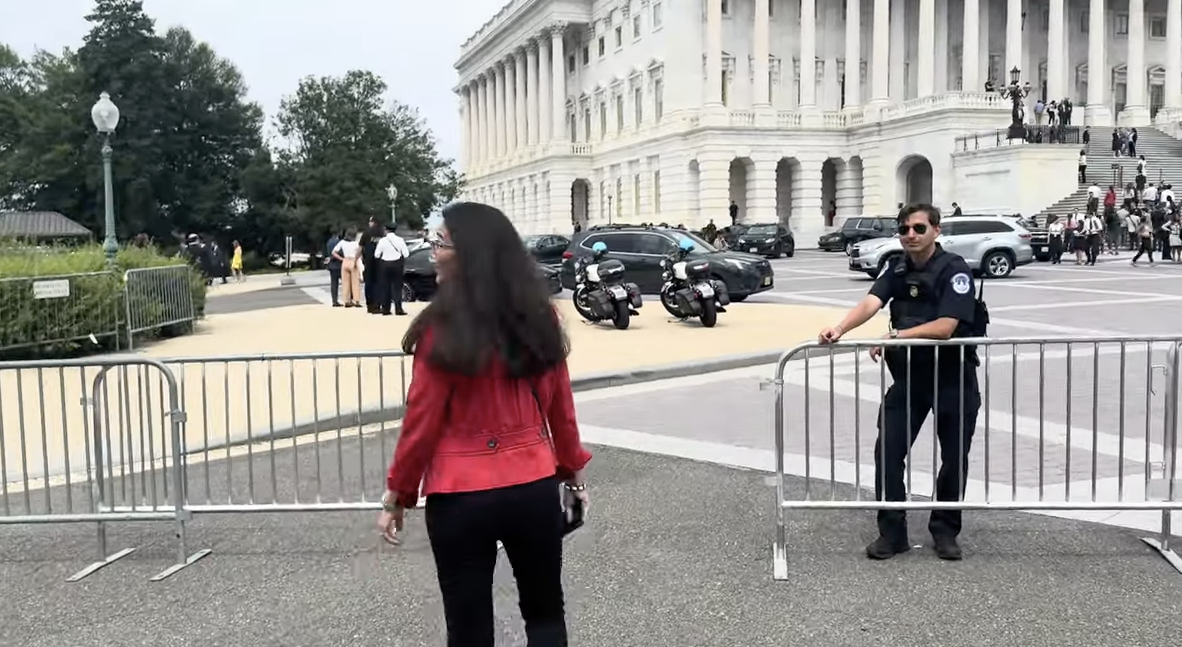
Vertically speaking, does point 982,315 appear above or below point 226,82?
below

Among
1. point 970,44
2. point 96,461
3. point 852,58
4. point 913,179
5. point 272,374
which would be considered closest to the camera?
point 96,461

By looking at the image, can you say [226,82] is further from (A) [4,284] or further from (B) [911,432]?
(B) [911,432]

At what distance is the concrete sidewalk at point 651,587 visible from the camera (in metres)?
4.61

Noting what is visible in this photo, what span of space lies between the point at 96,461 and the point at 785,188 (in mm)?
66011

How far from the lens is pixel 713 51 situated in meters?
66.6

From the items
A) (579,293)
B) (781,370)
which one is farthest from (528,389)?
(579,293)

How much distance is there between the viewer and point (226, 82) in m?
74.9

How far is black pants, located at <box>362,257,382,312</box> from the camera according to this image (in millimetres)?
20594

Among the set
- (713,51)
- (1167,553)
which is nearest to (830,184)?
(713,51)

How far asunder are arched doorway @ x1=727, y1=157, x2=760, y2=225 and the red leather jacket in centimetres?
6423

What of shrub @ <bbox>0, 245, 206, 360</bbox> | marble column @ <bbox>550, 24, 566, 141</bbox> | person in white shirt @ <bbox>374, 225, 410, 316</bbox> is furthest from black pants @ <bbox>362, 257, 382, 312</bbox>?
marble column @ <bbox>550, 24, 566, 141</bbox>

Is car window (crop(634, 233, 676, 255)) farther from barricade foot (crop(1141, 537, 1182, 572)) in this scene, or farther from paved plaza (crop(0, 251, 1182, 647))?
barricade foot (crop(1141, 537, 1182, 572))

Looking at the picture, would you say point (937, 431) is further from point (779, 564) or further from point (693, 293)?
point (693, 293)

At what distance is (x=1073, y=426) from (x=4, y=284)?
12.7 metres
